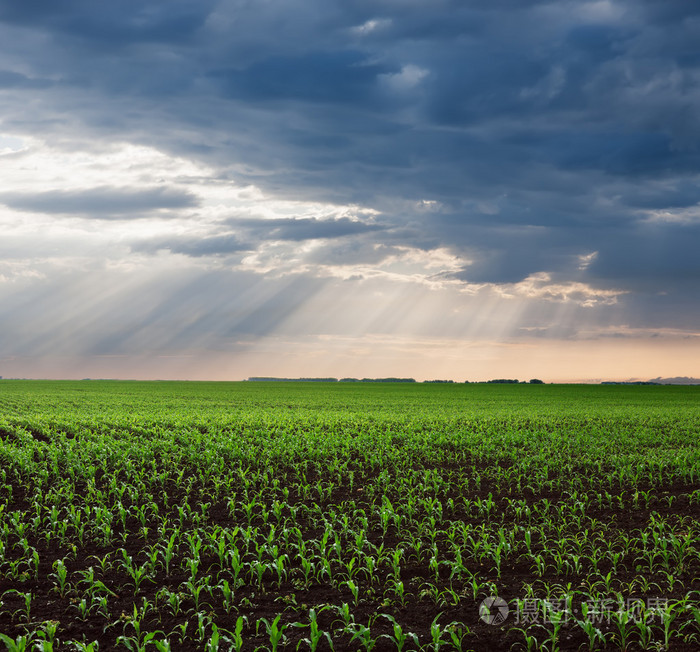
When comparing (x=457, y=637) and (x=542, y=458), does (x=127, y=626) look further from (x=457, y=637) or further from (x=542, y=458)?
(x=542, y=458)

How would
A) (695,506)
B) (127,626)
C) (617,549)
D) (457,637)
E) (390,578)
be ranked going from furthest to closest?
(695,506)
(617,549)
(390,578)
(127,626)
(457,637)

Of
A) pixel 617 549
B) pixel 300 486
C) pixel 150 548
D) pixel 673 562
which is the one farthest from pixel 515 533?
pixel 150 548

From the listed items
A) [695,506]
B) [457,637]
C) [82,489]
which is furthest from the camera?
[82,489]

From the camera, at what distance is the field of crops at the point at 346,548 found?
24.1 feet

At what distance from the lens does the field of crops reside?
24.1ft

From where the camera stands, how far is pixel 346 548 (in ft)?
34.4

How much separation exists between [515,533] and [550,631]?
398 cm

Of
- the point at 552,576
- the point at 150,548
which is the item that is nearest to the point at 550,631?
the point at 552,576

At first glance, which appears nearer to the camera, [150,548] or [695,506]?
[150,548]

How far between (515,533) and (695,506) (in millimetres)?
5556

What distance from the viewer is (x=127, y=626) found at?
773cm

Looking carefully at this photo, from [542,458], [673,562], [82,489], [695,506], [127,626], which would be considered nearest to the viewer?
[127,626]

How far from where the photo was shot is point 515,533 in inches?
431

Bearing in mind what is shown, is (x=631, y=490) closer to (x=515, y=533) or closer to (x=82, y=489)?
(x=515, y=533)
